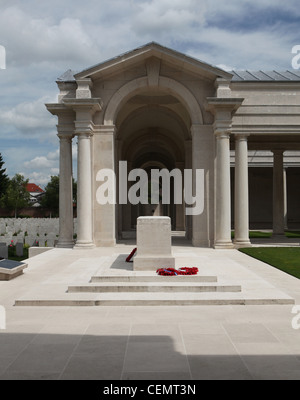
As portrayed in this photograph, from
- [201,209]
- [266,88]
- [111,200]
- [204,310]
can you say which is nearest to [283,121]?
[266,88]

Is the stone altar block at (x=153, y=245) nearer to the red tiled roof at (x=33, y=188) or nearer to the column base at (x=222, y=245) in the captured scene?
A: the column base at (x=222, y=245)

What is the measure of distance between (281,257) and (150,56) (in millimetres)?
12813

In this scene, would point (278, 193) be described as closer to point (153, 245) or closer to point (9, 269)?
point (153, 245)

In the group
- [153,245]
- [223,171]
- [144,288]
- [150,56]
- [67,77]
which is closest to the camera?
[144,288]

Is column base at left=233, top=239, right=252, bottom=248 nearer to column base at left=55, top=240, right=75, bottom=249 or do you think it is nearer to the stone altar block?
column base at left=55, top=240, right=75, bottom=249

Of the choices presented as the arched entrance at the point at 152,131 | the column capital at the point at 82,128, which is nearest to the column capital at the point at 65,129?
the column capital at the point at 82,128

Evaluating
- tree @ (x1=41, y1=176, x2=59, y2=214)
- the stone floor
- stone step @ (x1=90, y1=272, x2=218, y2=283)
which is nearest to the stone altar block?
stone step @ (x1=90, y1=272, x2=218, y2=283)

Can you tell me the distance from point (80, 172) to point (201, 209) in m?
6.99

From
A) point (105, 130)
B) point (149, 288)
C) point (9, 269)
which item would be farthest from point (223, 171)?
point (9, 269)

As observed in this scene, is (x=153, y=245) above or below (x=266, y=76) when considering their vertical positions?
below

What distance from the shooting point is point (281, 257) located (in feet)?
62.5

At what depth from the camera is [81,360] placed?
6.48 m

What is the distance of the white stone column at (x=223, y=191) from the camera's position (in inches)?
894

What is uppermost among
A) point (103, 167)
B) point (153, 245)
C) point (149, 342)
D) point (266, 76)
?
point (266, 76)
